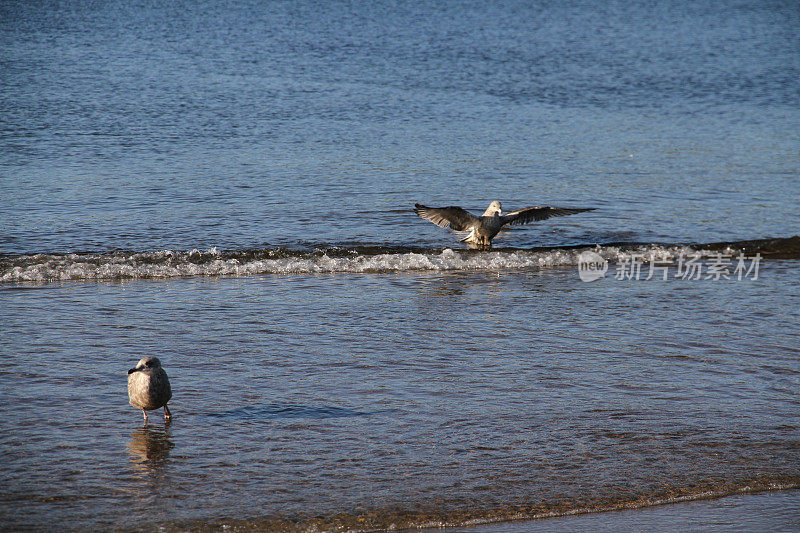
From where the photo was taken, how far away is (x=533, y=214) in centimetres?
1106

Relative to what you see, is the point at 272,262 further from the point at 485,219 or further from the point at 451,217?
the point at 485,219

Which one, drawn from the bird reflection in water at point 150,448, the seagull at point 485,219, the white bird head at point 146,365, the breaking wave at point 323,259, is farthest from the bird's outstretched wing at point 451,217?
the bird reflection in water at point 150,448

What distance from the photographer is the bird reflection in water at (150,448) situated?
511 cm

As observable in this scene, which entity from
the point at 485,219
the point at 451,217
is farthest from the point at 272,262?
the point at 485,219

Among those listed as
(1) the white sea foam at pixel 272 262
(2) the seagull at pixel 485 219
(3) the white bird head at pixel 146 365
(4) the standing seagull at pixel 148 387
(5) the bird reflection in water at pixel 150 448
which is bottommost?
(5) the bird reflection in water at pixel 150 448

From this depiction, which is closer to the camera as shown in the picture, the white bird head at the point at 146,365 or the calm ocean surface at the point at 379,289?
the calm ocean surface at the point at 379,289

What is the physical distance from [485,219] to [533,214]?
23.9 inches

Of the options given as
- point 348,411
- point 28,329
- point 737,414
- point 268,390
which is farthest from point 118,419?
point 737,414

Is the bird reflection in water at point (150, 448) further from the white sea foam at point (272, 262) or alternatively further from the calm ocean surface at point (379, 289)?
the white sea foam at point (272, 262)

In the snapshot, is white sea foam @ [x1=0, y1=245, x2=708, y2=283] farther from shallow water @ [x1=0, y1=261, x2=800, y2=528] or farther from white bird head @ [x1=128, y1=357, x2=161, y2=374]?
white bird head @ [x1=128, y1=357, x2=161, y2=374]

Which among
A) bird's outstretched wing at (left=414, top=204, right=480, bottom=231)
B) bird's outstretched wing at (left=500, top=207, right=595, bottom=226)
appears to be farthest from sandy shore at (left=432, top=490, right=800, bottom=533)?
bird's outstretched wing at (left=500, top=207, right=595, bottom=226)

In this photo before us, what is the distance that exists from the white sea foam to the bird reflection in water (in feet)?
13.8

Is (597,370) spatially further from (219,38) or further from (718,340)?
(219,38)

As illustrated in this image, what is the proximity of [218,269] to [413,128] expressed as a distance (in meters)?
7.94
